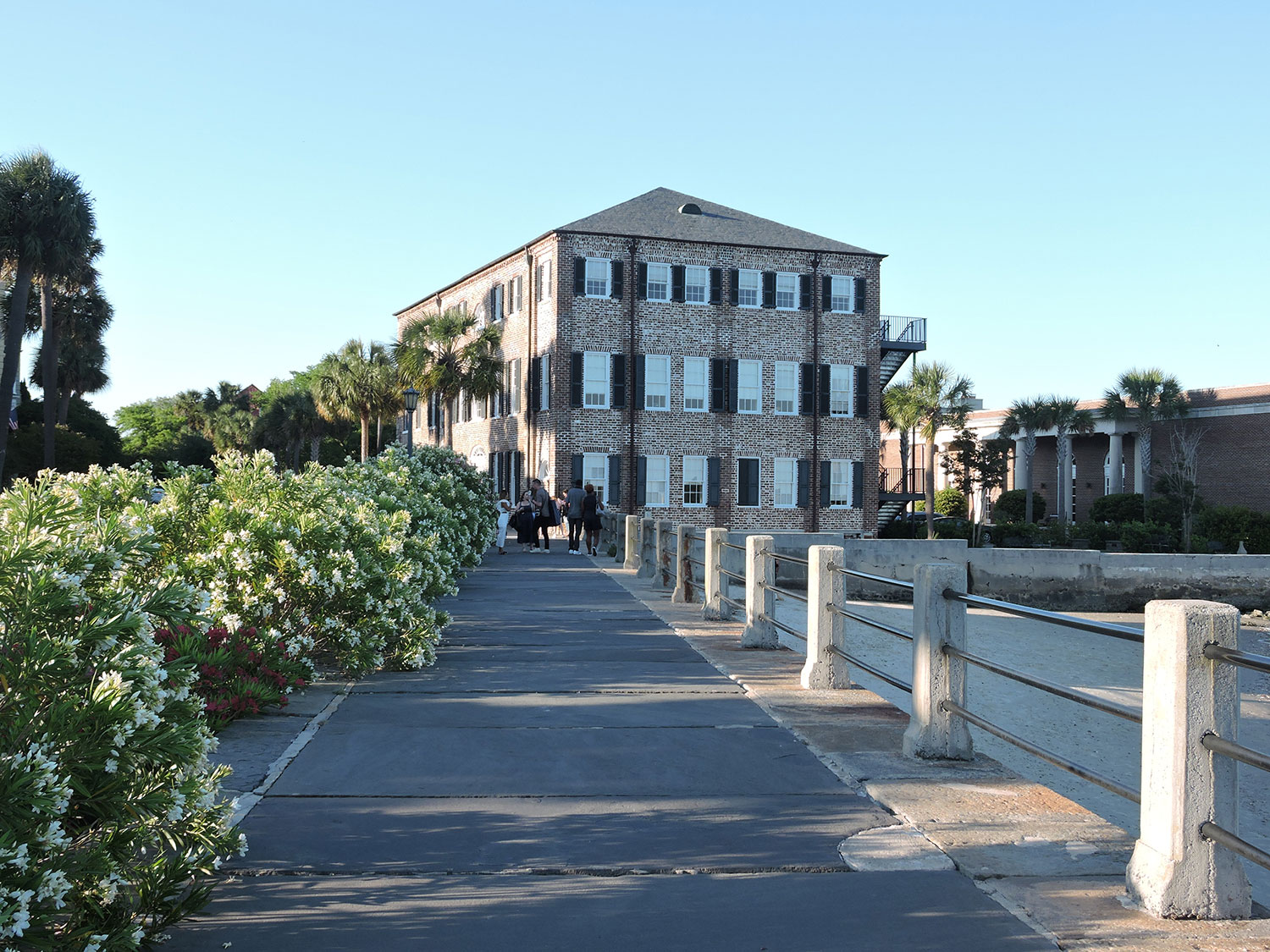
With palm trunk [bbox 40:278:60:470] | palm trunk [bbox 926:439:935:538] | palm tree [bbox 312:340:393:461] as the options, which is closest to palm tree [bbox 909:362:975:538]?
palm trunk [bbox 926:439:935:538]

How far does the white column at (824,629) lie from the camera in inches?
342

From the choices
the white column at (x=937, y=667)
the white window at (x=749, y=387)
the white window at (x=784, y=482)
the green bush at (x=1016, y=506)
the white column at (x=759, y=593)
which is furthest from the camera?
the green bush at (x=1016, y=506)

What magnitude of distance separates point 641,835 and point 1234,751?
2.35 metres

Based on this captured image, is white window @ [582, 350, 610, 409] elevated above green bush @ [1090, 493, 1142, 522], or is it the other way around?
white window @ [582, 350, 610, 409]

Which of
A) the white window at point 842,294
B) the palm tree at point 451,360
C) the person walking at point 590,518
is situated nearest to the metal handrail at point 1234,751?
the person walking at point 590,518

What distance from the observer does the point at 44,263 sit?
43.4 metres

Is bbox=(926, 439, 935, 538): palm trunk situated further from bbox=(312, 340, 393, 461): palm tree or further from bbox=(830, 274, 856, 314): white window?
bbox=(312, 340, 393, 461): palm tree

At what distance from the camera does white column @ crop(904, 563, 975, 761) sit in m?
6.32

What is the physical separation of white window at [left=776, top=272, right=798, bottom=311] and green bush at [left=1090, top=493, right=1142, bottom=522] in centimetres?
2122

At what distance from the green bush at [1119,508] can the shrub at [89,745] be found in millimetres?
56367

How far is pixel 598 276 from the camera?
142 feet

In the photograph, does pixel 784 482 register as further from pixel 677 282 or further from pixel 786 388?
pixel 677 282

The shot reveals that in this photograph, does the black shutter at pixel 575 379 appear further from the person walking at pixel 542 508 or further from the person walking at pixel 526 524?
the person walking at pixel 542 508

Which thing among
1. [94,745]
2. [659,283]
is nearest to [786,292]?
[659,283]
